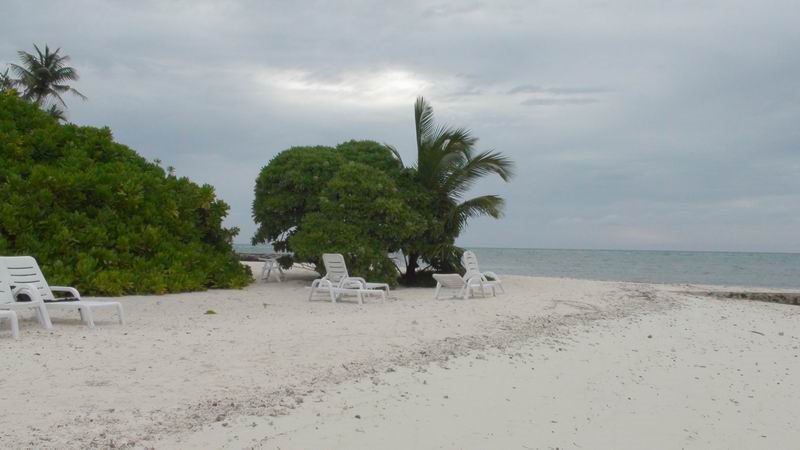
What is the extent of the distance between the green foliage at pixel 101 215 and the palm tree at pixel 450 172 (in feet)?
15.2

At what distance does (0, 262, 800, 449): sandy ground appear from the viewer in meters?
4.32

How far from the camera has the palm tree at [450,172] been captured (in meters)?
15.7

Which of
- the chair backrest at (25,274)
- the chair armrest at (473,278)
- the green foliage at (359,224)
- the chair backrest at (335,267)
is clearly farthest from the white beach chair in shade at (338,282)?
the chair backrest at (25,274)

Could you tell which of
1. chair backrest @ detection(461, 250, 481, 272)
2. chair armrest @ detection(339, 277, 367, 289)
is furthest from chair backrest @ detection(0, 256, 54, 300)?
chair backrest @ detection(461, 250, 481, 272)

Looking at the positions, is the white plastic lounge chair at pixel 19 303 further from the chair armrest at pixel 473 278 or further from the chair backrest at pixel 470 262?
the chair backrest at pixel 470 262

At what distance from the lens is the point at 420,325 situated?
8523mm

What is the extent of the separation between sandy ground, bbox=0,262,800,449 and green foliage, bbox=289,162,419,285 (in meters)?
4.54

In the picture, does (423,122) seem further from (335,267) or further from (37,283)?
(37,283)

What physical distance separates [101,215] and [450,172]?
7.55 metres

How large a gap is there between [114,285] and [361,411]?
8.12 meters

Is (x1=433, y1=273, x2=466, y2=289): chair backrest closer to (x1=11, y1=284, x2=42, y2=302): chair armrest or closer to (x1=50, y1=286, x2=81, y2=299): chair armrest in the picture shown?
(x1=50, y1=286, x2=81, y2=299): chair armrest

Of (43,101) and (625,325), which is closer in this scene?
(625,325)

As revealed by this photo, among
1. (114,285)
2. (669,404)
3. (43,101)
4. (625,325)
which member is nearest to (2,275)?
(114,285)

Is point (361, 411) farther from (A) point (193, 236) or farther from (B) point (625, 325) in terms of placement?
(A) point (193, 236)
